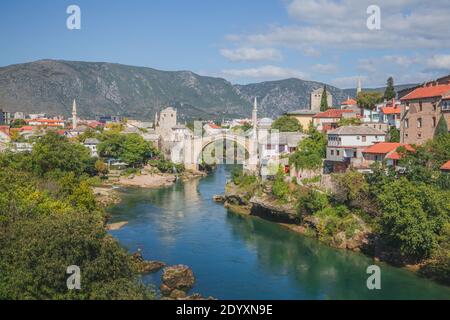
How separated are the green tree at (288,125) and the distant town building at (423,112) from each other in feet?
54.6

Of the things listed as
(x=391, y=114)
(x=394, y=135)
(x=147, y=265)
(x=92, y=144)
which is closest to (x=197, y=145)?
(x=92, y=144)

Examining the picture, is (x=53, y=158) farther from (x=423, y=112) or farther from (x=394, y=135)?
(x=423, y=112)

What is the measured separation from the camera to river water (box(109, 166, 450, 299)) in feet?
67.2

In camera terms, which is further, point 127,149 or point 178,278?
point 127,149

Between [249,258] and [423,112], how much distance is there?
55.6 ft

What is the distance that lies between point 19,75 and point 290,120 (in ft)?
421

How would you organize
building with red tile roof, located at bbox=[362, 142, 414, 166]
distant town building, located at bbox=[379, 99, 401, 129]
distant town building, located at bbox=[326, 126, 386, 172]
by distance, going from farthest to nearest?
distant town building, located at bbox=[379, 99, 401, 129]
distant town building, located at bbox=[326, 126, 386, 172]
building with red tile roof, located at bbox=[362, 142, 414, 166]

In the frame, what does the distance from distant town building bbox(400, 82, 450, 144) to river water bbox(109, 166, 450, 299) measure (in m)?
11.6

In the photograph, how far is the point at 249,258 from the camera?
25312mm

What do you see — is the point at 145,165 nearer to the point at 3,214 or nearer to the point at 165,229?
the point at 165,229

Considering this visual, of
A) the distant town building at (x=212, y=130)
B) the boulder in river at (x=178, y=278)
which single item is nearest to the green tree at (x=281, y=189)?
the boulder in river at (x=178, y=278)

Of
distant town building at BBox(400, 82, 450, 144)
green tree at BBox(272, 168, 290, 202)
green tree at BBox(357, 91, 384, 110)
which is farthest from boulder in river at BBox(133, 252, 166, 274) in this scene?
green tree at BBox(357, 91, 384, 110)

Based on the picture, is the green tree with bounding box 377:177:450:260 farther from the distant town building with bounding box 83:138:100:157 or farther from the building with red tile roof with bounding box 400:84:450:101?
the distant town building with bounding box 83:138:100:157

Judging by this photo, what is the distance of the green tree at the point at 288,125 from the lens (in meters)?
50.7
